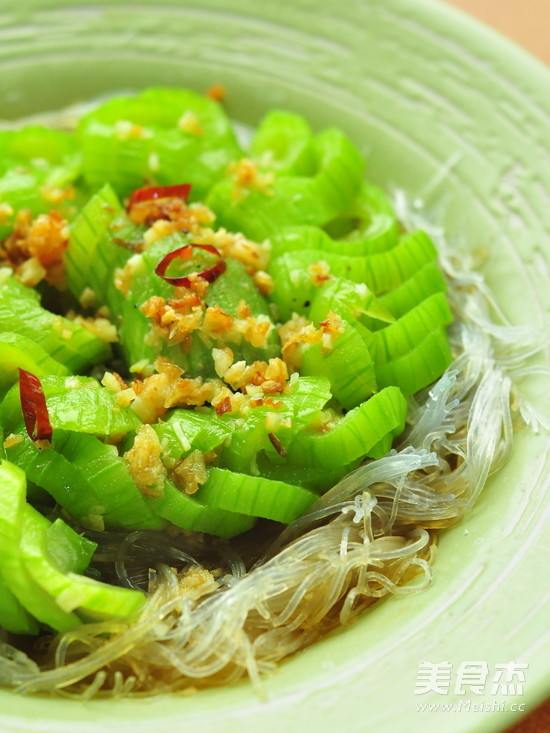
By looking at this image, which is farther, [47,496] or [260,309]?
[260,309]

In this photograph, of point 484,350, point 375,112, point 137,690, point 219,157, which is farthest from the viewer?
point 375,112

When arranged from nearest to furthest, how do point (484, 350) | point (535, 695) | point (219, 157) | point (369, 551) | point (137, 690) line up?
point (535, 695) < point (137, 690) < point (369, 551) < point (484, 350) < point (219, 157)

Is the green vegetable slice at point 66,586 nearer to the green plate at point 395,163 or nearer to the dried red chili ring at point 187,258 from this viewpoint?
the green plate at point 395,163

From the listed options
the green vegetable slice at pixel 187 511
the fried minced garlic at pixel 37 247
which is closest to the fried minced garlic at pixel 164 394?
the green vegetable slice at pixel 187 511

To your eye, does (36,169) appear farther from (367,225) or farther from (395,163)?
(395,163)

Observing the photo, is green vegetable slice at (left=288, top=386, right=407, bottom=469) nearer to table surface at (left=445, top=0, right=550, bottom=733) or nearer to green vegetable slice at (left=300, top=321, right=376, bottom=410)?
green vegetable slice at (left=300, top=321, right=376, bottom=410)

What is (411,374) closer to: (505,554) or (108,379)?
(505,554)

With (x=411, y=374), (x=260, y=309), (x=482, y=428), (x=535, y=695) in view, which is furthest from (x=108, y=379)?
(x=535, y=695)

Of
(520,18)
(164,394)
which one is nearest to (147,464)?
(164,394)
